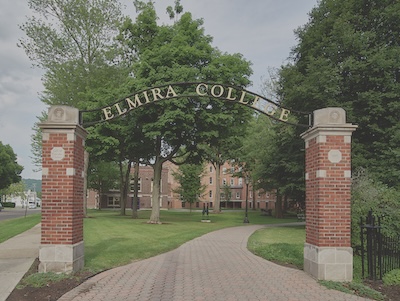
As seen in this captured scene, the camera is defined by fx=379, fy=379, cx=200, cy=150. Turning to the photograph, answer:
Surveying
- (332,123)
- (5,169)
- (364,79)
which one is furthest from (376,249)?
(5,169)

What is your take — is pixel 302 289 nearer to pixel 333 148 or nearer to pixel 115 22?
pixel 333 148

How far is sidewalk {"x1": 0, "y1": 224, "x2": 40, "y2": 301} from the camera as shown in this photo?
23.5ft

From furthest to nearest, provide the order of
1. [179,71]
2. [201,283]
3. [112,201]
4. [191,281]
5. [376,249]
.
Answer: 1. [112,201]
2. [179,71]
3. [376,249]
4. [191,281]
5. [201,283]

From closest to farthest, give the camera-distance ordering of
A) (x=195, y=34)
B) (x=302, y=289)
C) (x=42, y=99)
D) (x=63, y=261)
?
(x=302, y=289) < (x=63, y=261) < (x=195, y=34) < (x=42, y=99)

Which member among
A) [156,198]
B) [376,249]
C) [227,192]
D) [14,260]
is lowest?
[227,192]

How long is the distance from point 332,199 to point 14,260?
7990mm

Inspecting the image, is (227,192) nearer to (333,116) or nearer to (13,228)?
(13,228)

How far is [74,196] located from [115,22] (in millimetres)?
24118

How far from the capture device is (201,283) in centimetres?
756

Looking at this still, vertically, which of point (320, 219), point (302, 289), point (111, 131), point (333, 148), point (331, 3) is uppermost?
point (331, 3)

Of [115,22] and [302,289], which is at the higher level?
[115,22]

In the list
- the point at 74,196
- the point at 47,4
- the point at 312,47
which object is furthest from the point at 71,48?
the point at 74,196

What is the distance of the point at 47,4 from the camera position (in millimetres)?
28156

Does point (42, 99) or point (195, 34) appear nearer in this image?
point (195, 34)
